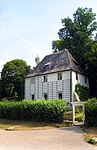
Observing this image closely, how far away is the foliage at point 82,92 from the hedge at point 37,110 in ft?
30.3

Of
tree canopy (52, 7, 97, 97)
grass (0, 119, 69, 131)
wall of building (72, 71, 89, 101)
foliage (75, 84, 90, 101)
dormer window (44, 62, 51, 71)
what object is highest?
tree canopy (52, 7, 97, 97)

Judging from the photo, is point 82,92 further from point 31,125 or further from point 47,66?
point 31,125

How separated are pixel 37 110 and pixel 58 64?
42.6 ft

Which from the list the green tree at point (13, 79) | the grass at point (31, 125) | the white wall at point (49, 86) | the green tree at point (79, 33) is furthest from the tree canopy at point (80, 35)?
the grass at point (31, 125)

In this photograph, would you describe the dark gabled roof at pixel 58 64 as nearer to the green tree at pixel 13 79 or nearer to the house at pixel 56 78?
the house at pixel 56 78

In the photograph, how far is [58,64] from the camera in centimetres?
4269

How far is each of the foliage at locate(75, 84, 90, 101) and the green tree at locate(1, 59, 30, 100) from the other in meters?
17.9

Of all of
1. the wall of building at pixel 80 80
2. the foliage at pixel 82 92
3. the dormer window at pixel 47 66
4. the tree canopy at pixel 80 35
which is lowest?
the foliage at pixel 82 92

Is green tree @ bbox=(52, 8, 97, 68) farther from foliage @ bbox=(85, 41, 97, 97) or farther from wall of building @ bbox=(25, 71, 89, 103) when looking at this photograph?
wall of building @ bbox=(25, 71, 89, 103)

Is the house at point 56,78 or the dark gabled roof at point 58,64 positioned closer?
the house at point 56,78

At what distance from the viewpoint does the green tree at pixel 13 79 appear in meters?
56.1

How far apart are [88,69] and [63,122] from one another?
1678 cm

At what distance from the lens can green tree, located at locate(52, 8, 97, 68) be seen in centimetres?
4731

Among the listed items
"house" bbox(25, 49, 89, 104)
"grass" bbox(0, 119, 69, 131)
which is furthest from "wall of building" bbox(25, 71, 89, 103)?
"grass" bbox(0, 119, 69, 131)
